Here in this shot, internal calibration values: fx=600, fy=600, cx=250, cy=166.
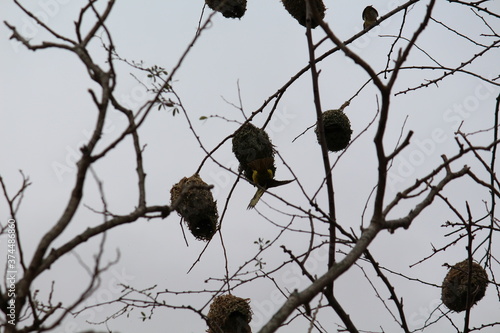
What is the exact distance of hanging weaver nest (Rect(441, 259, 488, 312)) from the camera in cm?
338

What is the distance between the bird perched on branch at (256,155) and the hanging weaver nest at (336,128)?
42cm

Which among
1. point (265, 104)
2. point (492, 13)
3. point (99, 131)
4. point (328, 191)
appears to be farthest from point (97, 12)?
point (492, 13)

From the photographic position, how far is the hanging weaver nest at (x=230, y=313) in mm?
3406

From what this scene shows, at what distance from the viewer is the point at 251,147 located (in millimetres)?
3309

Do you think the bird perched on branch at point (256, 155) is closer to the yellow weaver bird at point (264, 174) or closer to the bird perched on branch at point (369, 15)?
the yellow weaver bird at point (264, 174)

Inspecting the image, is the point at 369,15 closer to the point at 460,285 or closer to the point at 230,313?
the point at 460,285

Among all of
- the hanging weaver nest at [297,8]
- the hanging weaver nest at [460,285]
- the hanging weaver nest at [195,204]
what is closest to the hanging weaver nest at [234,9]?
the hanging weaver nest at [297,8]

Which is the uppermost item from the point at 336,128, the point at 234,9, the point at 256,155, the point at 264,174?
the point at 234,9

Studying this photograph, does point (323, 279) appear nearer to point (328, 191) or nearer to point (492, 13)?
point (328, 191)

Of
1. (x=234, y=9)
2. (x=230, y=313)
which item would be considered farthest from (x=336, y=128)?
(x=230, y=313)

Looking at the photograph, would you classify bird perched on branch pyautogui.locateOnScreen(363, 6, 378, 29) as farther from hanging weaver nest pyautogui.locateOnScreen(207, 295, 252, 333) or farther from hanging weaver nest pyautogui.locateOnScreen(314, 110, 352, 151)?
hanging weaver nest pyautogui.locateOnScreen(207, 295, 252, 333)

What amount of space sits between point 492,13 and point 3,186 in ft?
8.68

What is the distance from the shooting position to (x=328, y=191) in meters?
2.10

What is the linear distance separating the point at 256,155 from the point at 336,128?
0.59m
